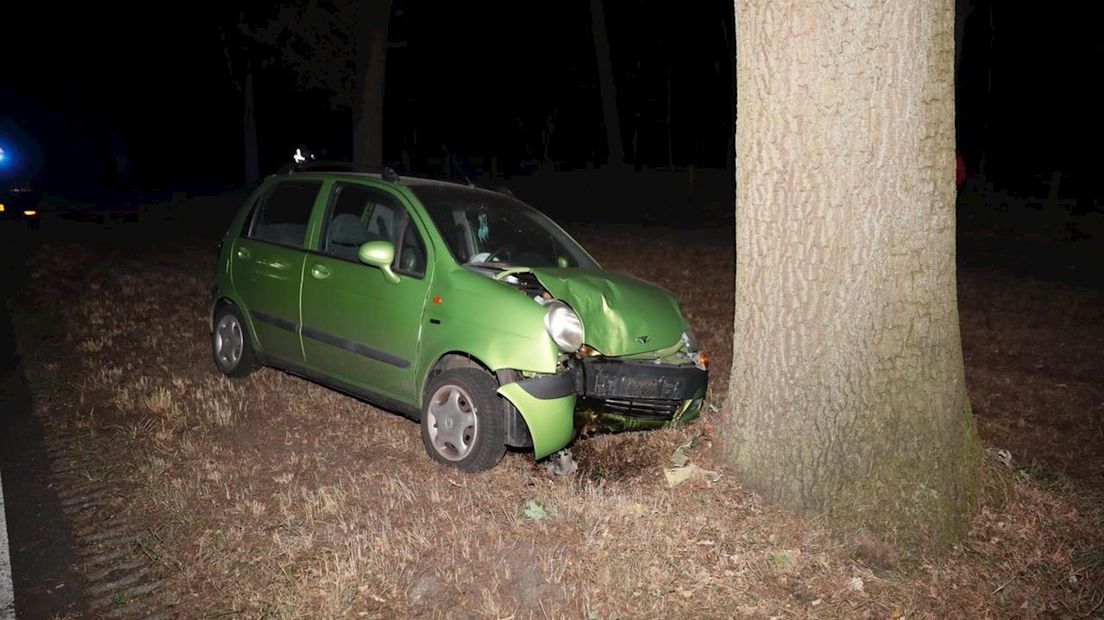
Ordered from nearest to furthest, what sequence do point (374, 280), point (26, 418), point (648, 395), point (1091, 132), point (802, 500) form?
point (802, 500)
point (648, 395)
point (374, 280)
point (26, 418)
point (1091, 132)

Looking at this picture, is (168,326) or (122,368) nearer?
(122,368)

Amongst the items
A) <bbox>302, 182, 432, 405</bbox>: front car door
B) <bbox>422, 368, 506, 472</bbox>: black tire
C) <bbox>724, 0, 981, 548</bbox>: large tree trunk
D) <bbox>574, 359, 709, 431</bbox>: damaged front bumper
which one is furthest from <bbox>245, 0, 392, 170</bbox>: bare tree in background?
<bbox>724, 0, 981, 548</bbox>: large tree trunk

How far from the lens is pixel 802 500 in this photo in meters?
4.47

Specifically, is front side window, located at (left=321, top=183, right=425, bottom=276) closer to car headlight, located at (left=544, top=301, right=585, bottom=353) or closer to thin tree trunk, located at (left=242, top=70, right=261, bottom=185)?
car headlight, located at (left=544, top=301, right=585, bottom=353)

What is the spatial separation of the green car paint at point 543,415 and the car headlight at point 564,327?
298 millimetres

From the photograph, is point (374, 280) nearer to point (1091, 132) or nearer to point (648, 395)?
point (648, 395)

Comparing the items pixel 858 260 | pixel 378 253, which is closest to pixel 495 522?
pixel 378 253

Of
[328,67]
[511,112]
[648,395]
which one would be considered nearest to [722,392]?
[648,395]

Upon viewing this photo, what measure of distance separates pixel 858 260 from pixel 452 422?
8.27 ft

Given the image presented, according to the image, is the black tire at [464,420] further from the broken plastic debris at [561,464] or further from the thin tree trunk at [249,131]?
the thin tree trunk at [249,131]

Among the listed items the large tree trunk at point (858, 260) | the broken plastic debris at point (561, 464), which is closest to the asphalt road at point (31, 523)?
the broken plastic debris at point (561, 464)

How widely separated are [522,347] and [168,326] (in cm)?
587

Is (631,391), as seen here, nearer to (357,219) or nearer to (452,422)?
(452,422)

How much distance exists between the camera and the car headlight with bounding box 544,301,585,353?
496 cm
